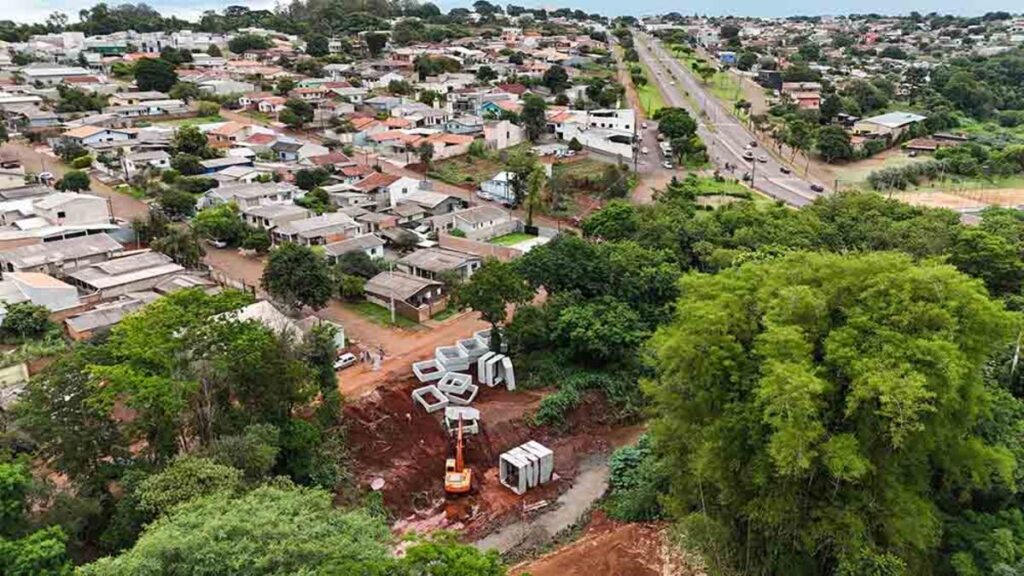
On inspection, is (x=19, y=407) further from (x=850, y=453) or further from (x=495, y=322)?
(x=850, y=453)

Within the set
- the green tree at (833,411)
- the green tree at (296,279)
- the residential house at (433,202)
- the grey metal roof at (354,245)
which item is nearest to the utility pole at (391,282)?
the grey metal roof at (354,245)

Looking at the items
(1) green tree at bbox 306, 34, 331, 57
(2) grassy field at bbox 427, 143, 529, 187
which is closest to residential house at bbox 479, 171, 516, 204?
(2) grassy field at bbox 427, 143, 529, 187

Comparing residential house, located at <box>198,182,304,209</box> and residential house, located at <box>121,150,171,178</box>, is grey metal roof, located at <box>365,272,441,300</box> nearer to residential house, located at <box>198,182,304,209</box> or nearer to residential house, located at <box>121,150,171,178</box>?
residential house, located at <box>198,182,304,209</box>

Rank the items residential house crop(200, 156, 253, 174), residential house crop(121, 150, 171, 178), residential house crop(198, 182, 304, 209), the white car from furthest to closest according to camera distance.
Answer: residential house crop(200, 156, 253, 174) → residential house crop(121, 150, 171, 178) → residential house crop(198, 182, 304, 209) → the white car

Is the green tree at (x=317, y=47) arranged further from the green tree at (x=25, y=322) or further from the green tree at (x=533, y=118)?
the green tree at (x=25, y=322)

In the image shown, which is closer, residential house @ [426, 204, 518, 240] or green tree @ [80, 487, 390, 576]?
green tree @ [80, 487, 390, 576]

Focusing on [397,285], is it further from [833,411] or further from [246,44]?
[246,44]

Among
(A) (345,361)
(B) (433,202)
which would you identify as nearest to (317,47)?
(B) (433,202)

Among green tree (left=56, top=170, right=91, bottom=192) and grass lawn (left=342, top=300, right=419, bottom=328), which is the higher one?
green tree (left=56, top=170, right=91, bottom=192)

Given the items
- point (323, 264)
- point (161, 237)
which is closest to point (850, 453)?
point (323, 264)
